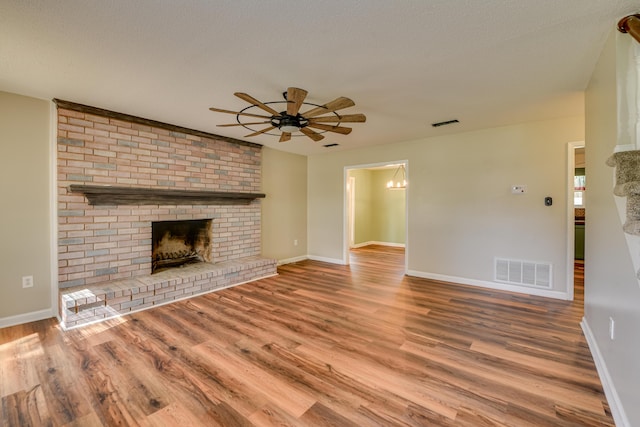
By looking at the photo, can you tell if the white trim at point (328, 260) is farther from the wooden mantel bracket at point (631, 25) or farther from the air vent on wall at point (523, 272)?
the wooden mantel bracket at point (631, 25)

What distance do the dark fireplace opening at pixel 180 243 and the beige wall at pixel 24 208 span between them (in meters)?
1.17

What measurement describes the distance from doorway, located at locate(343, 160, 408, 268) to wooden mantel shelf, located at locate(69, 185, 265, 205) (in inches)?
153

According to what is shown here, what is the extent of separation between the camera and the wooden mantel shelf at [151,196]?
10.3ft

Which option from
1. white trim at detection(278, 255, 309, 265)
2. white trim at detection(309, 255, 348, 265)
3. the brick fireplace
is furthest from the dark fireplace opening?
white trim at detection(309, 255, 348, 265)

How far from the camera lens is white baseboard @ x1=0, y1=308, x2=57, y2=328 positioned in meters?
2.82

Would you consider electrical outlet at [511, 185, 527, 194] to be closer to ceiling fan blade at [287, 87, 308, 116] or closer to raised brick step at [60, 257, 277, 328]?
ceiling fan blade at [287, 87, 308, 116]

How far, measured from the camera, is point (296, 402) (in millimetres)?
1746

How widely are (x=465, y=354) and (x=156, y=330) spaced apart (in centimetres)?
282

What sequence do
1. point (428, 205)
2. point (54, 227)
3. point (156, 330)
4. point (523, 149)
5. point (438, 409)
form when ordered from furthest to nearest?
point (428, 205) < point (523, 149) < point (54, 227) < point (156, 330) < point (438, 409)

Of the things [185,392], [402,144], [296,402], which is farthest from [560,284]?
[185,392]

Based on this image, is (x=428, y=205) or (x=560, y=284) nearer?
(x=560, y=284)

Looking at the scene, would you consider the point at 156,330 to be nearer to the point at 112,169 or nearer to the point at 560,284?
the point at 112,169

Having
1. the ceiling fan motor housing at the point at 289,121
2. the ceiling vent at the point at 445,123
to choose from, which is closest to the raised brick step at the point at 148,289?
the ceiling fan motor housing at the point at 289,121

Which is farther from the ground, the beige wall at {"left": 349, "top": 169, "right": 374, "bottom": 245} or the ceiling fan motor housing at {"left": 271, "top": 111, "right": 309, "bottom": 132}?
the ceiling fan motor housing at {"left": 271, "top": 111, "right": 309, "bottom": 132}
